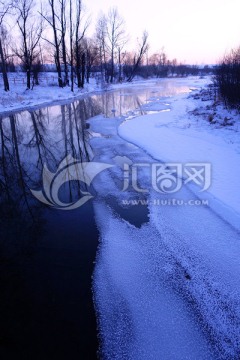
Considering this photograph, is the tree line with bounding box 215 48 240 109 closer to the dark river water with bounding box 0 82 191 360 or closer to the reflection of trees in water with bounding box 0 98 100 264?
the reflection of trees in water with bounding box 0 98 100 264

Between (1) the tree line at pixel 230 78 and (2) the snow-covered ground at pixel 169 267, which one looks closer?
(2) the snow-covered ground at pixel 169 267

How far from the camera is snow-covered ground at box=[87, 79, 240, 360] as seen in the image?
89.3 inches

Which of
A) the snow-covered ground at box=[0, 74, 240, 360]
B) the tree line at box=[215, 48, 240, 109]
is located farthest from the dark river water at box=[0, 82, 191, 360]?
the tree line at box=[215, 48, 240, 109]

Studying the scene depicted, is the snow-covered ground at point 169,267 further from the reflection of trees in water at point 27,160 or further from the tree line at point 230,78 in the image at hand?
the tree line at point 230,78

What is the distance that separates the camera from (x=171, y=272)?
309cm

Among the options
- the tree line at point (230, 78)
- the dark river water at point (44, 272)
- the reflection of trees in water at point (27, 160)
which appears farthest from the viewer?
the tree line at point (230, 78)

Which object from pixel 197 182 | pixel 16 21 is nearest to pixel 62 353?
pixel 197 182

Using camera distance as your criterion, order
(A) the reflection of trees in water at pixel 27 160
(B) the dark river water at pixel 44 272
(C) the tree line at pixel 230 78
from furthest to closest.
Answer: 1. (C) the tree line at pixel 230 78
2. (A) the reflection of trees in water at pixel 27 160
3. (B) the dark river water at pixel 44 272

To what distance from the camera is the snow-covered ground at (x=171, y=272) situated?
2.27 m

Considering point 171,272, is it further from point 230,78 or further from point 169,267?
point 230,78

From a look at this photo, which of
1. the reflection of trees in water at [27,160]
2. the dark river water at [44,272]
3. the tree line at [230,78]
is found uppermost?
the tree line at [230,78]

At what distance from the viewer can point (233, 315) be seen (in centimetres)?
249

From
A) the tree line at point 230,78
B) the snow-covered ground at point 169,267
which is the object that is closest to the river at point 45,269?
the snow-covered ground at point 169,267

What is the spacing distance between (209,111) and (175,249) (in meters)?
11.1
